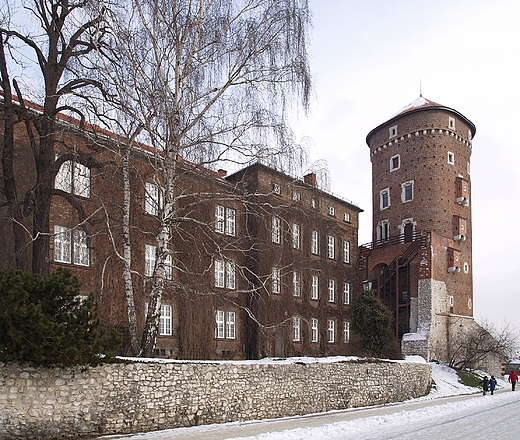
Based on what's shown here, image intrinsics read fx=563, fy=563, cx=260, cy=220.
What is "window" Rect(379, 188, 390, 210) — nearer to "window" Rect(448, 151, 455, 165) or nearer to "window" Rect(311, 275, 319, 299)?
"window" Rect(448, 151, 455, 165)

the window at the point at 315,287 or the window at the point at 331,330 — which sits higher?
the window at the point at 315,287

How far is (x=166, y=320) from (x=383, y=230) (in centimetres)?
2583

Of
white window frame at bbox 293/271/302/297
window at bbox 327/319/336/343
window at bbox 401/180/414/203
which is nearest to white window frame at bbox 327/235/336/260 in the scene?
window at bbox 327/319/336/343

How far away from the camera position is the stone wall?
11367 millimetres

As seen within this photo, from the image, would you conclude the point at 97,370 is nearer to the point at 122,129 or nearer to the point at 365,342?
the point at 122,129

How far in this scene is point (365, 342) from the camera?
96.3ft

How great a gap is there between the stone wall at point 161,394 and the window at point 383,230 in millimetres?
25830

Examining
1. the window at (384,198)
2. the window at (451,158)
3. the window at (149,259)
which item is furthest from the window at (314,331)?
the window at (451,158)

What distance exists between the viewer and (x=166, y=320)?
23797 mm

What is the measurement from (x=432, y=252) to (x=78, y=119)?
2866 cm

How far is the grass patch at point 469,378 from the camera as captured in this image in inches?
1277

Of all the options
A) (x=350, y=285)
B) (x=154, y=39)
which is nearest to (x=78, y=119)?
(x=154, y=39)

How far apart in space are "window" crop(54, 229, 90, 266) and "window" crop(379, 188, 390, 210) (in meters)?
29.3

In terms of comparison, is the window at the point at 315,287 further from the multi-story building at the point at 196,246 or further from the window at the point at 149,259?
the window at the point at 149,259
